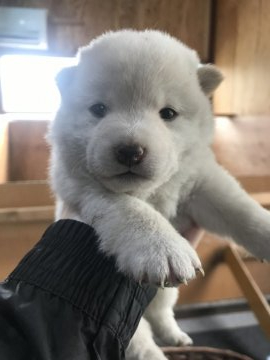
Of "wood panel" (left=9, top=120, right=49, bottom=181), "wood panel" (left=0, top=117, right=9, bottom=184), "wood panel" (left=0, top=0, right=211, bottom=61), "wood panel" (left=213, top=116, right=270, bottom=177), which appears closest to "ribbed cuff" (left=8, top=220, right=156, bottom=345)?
"wood panel" (left=0, top=117, right=9, bottom=184)

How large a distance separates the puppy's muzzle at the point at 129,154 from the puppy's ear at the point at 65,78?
336 millimetres

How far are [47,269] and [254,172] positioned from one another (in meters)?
2.41

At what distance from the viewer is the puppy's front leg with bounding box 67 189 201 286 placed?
0.86 meters

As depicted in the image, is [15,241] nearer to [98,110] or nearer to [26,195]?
[26,195]

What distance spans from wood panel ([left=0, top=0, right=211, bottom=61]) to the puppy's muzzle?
7.10ft

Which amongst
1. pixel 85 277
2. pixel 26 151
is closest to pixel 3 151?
pixel 26 151

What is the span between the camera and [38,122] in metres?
3.01

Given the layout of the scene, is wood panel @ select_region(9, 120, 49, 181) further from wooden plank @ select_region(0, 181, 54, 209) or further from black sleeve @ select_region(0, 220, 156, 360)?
black sleeve @ select_region(0, 220, 156, 360)

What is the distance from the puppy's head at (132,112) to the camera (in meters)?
0.96

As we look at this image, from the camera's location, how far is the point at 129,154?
0.93m

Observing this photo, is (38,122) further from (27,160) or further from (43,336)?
(43,336)

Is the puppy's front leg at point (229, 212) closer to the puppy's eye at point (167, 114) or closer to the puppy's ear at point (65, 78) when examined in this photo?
the puppy's eye at point (167, 114)

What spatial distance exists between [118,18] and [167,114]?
210 centimetres

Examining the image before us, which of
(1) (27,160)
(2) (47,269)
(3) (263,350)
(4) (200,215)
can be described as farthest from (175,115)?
(1) (27,160)
